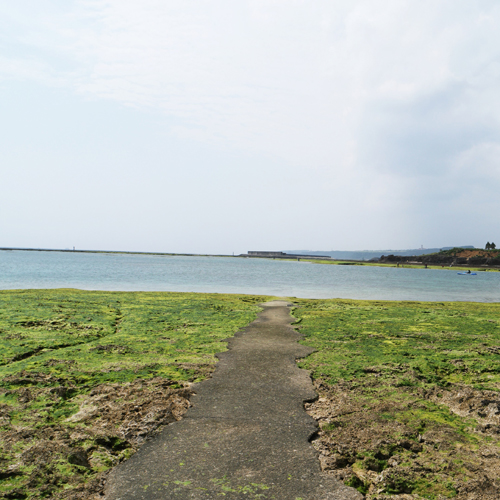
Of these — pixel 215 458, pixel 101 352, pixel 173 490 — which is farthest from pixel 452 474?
pixel 101 352

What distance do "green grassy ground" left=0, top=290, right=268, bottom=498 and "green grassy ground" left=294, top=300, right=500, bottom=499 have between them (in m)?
3.29

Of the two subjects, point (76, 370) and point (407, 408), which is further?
point (76, 370)

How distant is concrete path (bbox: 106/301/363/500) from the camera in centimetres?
461

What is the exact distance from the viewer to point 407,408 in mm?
7320

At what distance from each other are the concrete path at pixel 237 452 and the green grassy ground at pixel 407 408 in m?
0.49

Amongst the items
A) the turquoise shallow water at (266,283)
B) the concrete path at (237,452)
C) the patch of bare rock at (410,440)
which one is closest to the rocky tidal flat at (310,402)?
the patch of bare rock at (410,440)

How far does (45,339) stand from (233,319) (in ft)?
27.5

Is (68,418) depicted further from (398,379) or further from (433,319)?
(433,319)

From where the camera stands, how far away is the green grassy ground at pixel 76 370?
514 cm

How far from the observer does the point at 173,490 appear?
457 cm

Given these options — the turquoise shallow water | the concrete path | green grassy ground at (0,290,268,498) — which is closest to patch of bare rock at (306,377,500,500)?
the concrete path

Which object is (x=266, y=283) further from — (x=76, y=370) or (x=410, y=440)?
(x=410, y=440)

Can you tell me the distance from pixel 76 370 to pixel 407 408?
7.88 m

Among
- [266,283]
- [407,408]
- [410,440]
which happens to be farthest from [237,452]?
[266,283]
